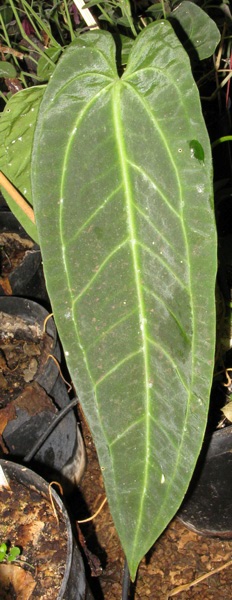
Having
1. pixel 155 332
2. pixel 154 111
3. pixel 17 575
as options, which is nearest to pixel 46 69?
pixel 154 111

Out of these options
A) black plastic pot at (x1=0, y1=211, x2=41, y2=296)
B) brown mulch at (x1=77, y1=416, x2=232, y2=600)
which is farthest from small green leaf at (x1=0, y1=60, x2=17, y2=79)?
brown mulch at (x1=77, y1=416, x2=232, y2=600)

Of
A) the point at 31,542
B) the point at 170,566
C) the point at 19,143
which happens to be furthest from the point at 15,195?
the point at 170,566


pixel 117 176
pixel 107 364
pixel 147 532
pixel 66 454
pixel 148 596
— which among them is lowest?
pixel 148 596

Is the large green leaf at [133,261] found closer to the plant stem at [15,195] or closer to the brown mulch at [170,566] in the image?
the plant stem at [15,195]

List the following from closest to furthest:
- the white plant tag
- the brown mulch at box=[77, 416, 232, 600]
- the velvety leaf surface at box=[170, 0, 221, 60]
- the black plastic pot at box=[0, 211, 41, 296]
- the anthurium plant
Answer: the anthurium plant
the velvety leaf surface at box=[170, 0, 221, 60]
the white plant tag
the brown mulch at box=[77, 416, 232, 600]
the black plastic pot at box=[0, 211, 41, 296]

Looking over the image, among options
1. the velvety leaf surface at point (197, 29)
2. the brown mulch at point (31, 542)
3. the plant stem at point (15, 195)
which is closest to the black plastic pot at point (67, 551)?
the brown mulch at point (31, 542)

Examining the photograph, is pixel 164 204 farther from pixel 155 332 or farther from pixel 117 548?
pixel 117 548

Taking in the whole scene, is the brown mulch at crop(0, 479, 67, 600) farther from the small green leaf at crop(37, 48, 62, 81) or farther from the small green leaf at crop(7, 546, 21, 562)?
the small green leaf at crop(37, 48, 62, 81)
